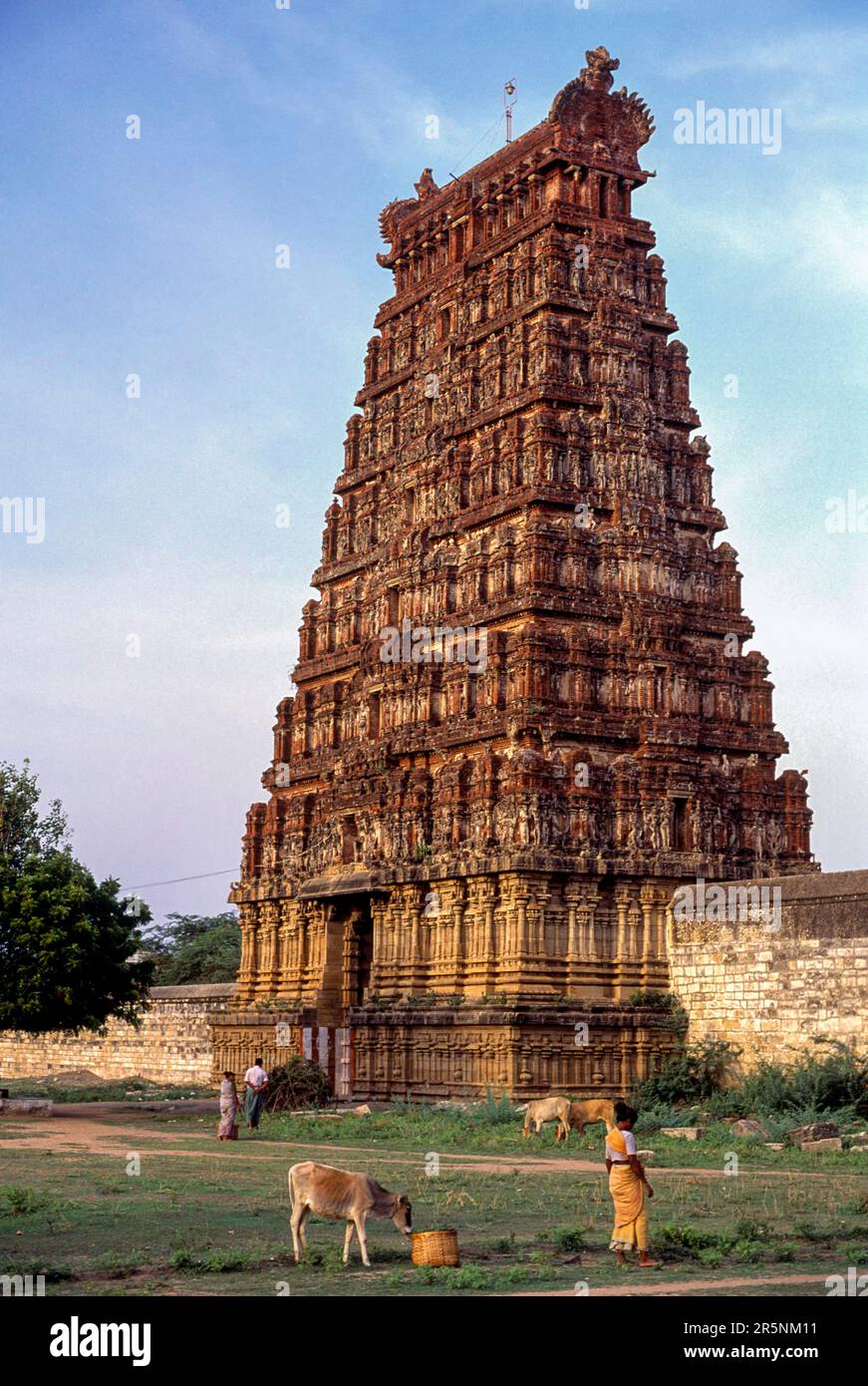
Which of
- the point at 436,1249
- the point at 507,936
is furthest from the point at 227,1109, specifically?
the point at 436,1249

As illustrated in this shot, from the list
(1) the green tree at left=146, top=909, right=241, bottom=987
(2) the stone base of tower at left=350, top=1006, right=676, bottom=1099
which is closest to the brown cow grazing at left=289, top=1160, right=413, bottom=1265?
(2) the stone base of tower at left=350, top=1006, right=676, bottom=1099

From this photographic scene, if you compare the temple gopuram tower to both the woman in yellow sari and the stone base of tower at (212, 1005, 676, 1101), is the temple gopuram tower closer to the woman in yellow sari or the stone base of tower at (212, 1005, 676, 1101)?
the stone base of tower at (212, 1005, 676, 1101)

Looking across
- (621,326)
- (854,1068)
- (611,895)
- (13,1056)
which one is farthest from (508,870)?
(13,1056)

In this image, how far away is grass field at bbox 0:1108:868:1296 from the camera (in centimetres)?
1408

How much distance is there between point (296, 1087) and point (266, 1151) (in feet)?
33.2

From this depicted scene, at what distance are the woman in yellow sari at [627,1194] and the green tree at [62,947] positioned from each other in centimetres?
2546

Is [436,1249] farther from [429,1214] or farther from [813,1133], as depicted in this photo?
[813,1133]

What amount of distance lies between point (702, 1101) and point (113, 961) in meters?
15.3

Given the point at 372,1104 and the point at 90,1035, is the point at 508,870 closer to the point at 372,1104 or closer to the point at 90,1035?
the point at 372,1104

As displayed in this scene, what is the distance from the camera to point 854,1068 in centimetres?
3112

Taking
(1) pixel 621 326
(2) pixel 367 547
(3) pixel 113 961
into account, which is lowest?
(3) pixel 113 961

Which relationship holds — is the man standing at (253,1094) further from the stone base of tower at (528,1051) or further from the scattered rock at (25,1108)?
the scattered rock at (25,1108)

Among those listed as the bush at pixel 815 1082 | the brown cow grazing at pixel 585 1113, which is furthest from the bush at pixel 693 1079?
the brown cow grazing at pixel 585 1113

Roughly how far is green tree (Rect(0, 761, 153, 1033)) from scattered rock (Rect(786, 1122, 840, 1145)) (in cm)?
1821
